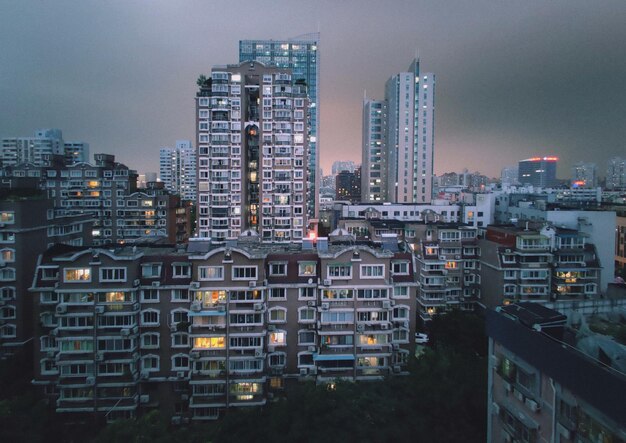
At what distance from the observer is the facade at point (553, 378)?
10688 millimetres

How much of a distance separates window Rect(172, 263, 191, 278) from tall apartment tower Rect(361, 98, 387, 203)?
253ft

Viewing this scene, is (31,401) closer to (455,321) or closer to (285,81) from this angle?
(455,321)

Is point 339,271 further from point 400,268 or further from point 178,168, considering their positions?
point 178,168

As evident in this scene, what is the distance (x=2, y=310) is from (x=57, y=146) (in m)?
119

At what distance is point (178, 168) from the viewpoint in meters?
157

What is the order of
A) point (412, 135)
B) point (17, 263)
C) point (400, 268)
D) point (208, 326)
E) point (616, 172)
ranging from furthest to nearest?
point (616, 172) < point (412, 135) < point (17, 263) < point (400, 268) < point (208, 326)

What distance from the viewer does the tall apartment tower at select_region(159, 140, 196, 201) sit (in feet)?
492

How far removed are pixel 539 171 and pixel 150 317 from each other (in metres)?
178

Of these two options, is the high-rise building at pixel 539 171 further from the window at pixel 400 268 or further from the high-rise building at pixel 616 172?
the window at pixel 400 268

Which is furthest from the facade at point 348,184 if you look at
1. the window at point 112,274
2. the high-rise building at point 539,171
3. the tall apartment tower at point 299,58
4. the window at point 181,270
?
the window at point 112,274

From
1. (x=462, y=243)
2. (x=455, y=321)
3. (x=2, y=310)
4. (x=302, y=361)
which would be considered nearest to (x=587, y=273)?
(x=462, y=243)

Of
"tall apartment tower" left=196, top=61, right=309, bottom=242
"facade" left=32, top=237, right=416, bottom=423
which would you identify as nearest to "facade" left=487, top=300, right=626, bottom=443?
"facade" left=32, top=237, right=416, bottom=423

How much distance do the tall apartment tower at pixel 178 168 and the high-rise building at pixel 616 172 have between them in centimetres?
17379

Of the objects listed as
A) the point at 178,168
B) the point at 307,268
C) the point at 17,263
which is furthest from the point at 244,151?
the point at 178,168
